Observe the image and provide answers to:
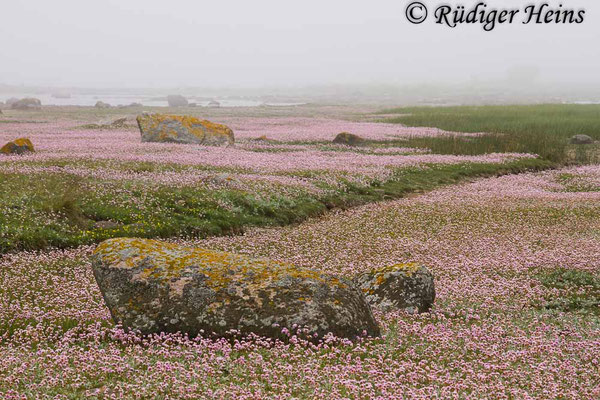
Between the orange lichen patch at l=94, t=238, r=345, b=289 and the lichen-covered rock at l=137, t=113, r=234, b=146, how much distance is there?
32573 mm

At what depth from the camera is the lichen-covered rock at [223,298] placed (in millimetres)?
10148

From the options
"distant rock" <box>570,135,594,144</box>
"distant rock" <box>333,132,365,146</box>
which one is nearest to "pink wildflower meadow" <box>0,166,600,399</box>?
"distant rock" <box>333,132,365,146</box>

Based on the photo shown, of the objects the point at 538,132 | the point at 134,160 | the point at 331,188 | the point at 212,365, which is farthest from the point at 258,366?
the point at 538,132

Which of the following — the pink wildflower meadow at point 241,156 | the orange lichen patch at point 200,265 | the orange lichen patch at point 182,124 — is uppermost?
the orange lichen patch at point 182,124

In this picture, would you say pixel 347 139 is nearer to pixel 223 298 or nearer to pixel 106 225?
pixel 106 225

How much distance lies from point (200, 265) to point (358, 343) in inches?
127

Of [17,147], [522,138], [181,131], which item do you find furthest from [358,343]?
[522,138]

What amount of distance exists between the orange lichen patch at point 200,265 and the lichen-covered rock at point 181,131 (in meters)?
32.6

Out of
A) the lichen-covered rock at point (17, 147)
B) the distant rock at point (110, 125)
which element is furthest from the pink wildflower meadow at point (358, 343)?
the distant rock at point (110, 125)

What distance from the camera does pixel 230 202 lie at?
23.5 meters

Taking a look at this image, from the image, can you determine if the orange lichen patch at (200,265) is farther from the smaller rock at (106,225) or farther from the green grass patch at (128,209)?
the smaller rock at (106,225)

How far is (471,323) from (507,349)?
5.39ft

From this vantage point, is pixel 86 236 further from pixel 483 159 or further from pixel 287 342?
pixel 483 159

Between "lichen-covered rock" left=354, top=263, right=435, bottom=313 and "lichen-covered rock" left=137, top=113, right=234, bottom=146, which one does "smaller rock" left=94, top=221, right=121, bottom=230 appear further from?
"lichen-covered rock" left=137, top=113, right=234, bottom=146
